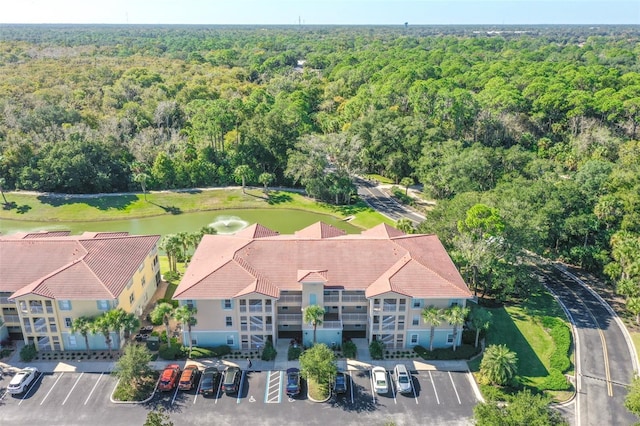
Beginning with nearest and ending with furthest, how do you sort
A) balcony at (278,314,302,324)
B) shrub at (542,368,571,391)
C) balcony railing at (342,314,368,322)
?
shrub at (542,368,571,391)
balcony railing at (342,314,368,322)
balcony at (278,314,302,324)

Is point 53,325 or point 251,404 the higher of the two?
point 53,325

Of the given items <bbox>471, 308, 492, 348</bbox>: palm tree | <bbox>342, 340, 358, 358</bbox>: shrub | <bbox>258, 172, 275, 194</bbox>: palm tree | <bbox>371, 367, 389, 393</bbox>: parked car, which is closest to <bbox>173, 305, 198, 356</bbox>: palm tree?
<bbox>342, 340, 358, 358</bbox>: shrub

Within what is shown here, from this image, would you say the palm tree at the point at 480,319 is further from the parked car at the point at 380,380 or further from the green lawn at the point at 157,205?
the green lawn at the point at 157,205

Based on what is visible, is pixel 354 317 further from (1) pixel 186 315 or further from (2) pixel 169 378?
(2) pixel 169 378

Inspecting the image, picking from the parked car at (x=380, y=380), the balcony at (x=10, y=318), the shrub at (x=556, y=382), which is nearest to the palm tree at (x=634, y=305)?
the shrub at (x=556, y=382)

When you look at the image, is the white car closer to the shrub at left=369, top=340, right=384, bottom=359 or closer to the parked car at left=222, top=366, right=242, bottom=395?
the parked car at left=222, top=366, right=242, bottom=395

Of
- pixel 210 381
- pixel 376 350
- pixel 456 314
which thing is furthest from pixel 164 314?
pixel 456 314
